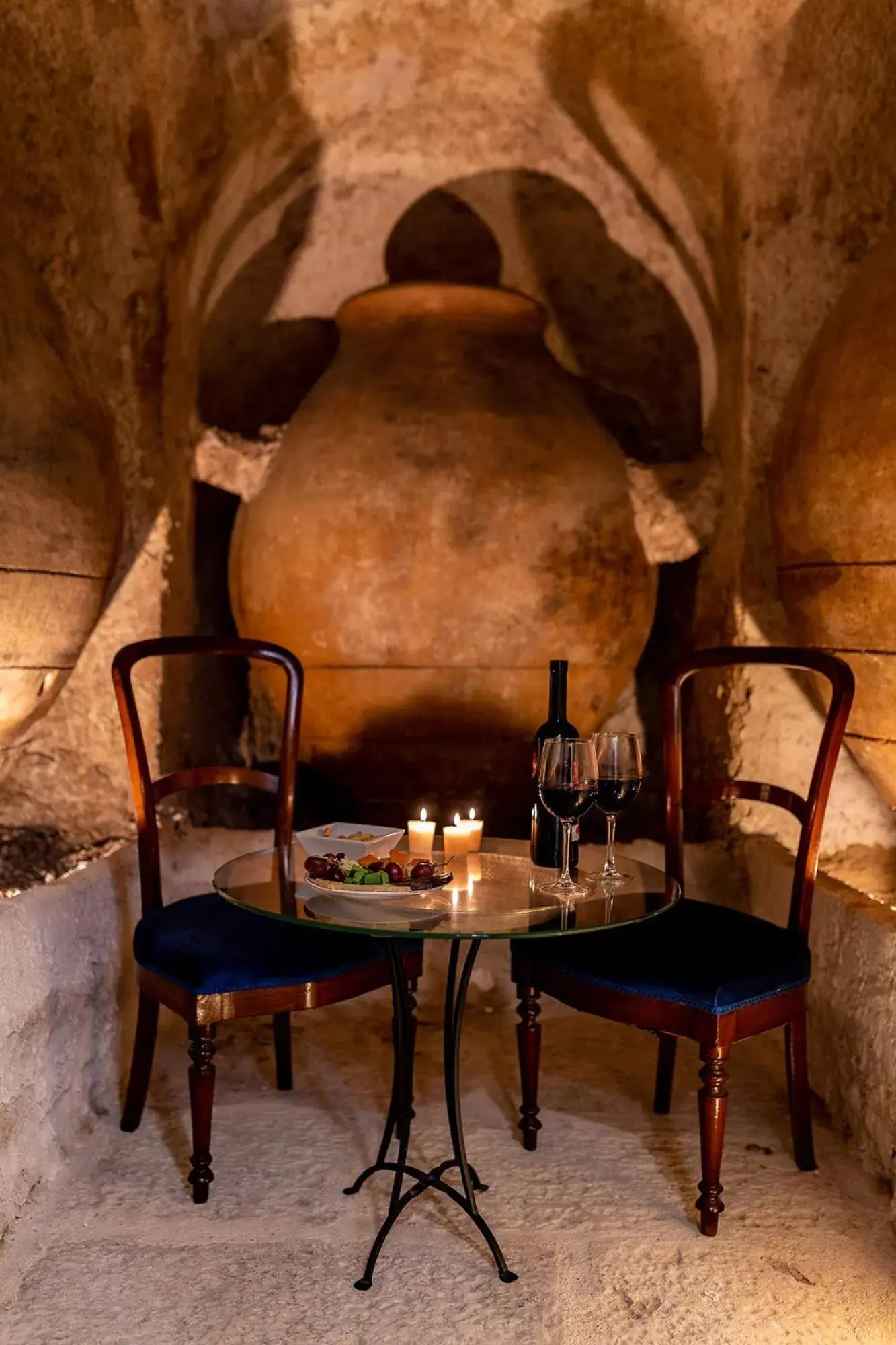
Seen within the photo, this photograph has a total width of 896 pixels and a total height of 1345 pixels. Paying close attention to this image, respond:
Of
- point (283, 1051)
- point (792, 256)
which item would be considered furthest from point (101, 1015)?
point (792, 256)

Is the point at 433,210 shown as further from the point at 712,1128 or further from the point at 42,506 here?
the point at 712,1128

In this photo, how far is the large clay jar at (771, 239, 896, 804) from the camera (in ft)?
7.22

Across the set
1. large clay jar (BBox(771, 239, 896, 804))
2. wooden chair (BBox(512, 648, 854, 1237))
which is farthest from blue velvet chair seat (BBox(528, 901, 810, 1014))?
large clay jar (BBox(771, 239, 896, 804))

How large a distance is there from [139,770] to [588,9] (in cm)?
211

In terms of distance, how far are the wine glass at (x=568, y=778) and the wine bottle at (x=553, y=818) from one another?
0.09 m

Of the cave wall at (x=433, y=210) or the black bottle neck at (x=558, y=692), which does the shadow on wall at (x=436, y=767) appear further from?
the black bottle neck at (x=558, y=692)

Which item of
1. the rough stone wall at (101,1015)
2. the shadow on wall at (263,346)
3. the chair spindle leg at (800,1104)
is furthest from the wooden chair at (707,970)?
the shadow on wall at (263,346)

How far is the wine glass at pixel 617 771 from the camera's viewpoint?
1735 millimetres

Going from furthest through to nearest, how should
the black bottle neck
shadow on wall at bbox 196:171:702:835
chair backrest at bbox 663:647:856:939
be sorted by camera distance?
shadow on wall at bbox 196:171:702:835
chair backrest at bbox 663:647:856:939
the black bottle neck

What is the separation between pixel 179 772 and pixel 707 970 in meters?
1.14

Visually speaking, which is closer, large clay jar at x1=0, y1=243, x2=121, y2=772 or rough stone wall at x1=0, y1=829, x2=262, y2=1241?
rough stone wall at x1=0, y1=829, x2=262, y2=1241

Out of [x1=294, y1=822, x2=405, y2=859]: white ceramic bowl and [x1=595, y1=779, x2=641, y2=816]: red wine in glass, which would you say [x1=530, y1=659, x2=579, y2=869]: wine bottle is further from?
[x1=294, y1=822, x2=405, y2=859]: white ceramic bowl

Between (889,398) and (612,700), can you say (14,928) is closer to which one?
(612,700)

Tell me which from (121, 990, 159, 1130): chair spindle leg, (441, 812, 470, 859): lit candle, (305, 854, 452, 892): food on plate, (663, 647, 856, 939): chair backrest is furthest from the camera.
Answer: (121, 990, 159, 1130): chair spindle leg
